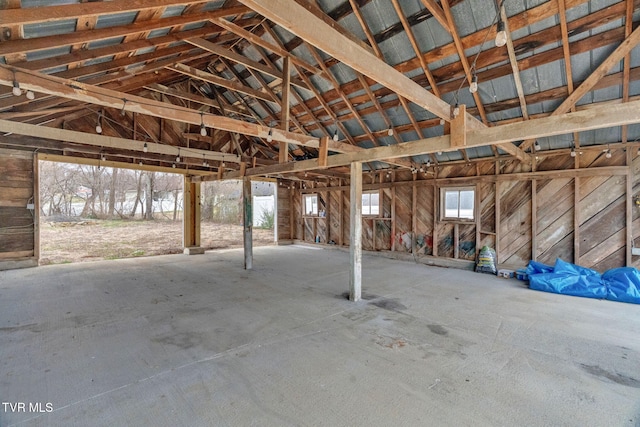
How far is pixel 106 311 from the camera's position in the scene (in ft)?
13.6

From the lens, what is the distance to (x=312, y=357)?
2869mm

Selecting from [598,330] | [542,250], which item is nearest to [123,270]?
[598,330]

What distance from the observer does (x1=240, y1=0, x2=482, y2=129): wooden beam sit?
1.57 m

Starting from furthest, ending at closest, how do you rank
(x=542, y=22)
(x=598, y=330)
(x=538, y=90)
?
(x=538, y=90)
(x=542, y=22)
(x=598, y=330)

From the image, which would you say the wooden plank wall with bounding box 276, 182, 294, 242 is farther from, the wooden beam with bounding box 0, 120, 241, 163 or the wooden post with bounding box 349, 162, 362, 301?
the wooden post with bounding box 349, 162, 362, 301

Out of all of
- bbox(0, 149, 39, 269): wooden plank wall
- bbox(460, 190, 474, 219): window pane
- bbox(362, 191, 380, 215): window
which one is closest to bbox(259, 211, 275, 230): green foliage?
bbox(362, 191, 380, 215): window

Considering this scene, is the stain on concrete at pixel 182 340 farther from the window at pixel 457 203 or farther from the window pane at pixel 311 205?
the window pane at pixel 311 205

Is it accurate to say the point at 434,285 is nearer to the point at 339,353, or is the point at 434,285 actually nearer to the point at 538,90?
the point at 339,353

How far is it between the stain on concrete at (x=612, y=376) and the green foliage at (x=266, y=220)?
629 inches

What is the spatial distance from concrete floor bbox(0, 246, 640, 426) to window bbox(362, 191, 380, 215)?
15.6 feet

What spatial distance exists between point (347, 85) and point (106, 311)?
602 centimetres

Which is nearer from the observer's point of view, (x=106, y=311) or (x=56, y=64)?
(x=56, y=64)

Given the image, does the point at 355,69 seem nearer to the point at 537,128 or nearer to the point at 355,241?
the point at 537,128

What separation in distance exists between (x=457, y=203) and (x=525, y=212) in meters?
1.62
